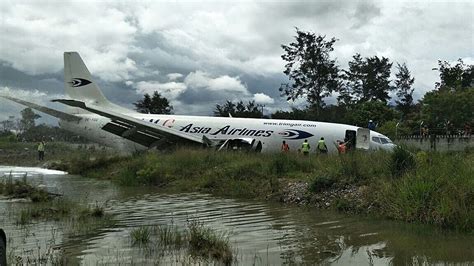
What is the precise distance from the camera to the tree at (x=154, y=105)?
63438 millimetres

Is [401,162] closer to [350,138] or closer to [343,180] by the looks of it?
[343,180]

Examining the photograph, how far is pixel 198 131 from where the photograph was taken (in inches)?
1224

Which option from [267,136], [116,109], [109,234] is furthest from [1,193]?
[116,109]

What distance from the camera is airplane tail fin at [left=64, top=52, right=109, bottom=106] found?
117 feet

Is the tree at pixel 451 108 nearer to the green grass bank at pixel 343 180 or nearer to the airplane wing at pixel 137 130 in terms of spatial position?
the airplane wing at pixel 137 130

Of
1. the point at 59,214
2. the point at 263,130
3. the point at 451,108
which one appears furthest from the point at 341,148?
the point at 451,108

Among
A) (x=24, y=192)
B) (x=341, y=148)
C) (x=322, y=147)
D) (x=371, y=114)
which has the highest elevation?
(x=371, y=114)

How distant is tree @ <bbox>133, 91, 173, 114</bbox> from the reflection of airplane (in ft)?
91.2

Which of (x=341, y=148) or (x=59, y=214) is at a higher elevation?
(x=341, y=148)

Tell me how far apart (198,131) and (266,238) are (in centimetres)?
2223

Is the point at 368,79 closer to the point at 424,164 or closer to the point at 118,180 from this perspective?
the point at 118,180

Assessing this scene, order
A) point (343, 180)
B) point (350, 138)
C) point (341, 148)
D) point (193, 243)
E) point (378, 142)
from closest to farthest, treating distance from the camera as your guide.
Answer: point (193, 243), point (343, 180), point (341, 148), point (378, 142), point (350, 138)

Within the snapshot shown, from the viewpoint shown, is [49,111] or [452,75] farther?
[452,75]

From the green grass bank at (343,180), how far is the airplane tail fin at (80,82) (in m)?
12.9
